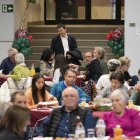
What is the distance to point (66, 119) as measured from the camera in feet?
23.7

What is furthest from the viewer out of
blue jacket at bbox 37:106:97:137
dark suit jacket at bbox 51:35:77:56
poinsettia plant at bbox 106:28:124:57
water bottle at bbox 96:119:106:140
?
poinsettia plant at bbox 106:28:124:57

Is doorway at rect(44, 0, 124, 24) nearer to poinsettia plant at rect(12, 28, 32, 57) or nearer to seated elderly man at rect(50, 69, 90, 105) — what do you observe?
poinsettia plant at rect(12, 28, 32, 57)

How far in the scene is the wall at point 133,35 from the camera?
1612 cm

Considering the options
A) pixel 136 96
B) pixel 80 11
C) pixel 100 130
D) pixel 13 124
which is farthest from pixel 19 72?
pixel 80 11

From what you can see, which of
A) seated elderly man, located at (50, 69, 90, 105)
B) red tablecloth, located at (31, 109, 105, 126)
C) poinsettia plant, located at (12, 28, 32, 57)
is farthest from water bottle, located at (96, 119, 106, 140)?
poinsettia plant, located at (12, 28, 32, 57)

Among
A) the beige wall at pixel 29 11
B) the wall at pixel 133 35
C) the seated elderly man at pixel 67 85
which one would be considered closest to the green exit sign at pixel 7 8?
the beige wall at pixel 29 11

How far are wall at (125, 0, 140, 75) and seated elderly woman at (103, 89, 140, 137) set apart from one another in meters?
8.93

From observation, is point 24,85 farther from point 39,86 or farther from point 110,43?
point 110,43

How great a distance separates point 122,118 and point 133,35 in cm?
920

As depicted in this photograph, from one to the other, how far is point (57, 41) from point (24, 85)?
3.44m

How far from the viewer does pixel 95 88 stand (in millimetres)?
11109

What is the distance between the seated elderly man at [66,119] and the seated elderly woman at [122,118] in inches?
11.1

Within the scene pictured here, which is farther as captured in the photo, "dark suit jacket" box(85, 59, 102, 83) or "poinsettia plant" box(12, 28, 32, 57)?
"poinsettia plant" box(12, 28, 32, 57)

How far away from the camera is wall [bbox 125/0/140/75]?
16125 mm
